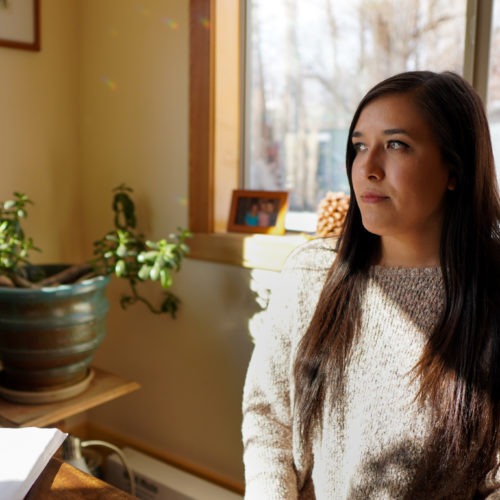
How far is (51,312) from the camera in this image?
65.1 inches

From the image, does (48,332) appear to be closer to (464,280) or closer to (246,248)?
(246,248)

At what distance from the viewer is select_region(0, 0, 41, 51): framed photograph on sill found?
1989 millimetres

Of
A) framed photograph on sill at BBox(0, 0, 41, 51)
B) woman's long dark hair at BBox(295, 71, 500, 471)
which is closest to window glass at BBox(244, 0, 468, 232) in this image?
woman's long dark hair at BBox(295, 71, 500, 471)

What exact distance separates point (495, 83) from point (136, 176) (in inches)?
45.1

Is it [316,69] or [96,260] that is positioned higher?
[316,69]

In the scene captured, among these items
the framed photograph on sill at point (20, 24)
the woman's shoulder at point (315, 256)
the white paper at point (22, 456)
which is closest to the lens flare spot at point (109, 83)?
the framed photograph on sill at point (20, 24)

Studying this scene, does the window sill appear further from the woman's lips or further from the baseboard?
the baseboard

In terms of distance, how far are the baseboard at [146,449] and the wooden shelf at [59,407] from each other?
16.8 inches

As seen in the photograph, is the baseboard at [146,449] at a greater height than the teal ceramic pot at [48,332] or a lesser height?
lesser

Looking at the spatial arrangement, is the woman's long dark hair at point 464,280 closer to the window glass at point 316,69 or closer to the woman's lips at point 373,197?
the woman's lips at point 373,197

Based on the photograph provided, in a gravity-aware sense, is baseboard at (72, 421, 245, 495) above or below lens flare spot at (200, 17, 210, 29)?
below

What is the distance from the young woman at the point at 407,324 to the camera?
115cm

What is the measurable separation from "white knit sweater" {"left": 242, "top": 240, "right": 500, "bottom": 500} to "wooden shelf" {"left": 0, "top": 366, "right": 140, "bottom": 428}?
1.88 feet

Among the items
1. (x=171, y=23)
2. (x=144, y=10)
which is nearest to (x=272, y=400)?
(x=171, y=23)
